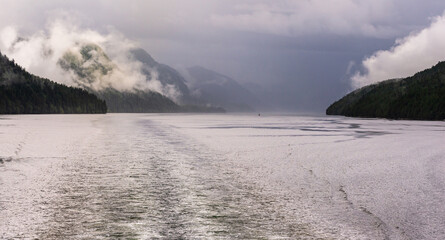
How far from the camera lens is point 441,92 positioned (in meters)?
195

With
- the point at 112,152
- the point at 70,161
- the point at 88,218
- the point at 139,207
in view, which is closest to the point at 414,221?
the point at 139,207

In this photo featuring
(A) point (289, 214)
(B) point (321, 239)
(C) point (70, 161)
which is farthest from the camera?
(C) point (70, 161)

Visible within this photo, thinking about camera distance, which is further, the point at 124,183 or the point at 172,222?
the point at 124,183

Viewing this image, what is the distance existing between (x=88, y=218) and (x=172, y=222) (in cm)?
211

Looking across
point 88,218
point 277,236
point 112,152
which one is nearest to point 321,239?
point 277,236

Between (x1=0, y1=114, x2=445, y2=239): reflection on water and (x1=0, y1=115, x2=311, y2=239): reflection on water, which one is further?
(x1=0, y1=114, x2=445, y2=239): reflection on water

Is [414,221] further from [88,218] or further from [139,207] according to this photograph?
[88,218]

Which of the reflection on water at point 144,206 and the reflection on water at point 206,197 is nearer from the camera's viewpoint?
the reflection on water at point 144,206

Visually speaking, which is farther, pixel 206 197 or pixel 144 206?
pixel 206 197

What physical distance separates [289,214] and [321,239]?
237 centimetres

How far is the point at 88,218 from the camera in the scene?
37.2 ft

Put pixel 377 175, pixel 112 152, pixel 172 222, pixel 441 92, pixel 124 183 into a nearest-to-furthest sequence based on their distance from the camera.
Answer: pixel 172 222, pixel 124 183, pixel 377 175, pixel 112 152, pixel 441 92

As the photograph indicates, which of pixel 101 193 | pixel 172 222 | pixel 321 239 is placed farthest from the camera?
pixel 101 193

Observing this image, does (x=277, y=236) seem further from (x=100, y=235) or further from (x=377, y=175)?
(x=377, y=175)
